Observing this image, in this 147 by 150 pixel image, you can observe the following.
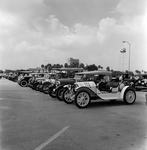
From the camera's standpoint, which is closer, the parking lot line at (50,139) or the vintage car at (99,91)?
the parking lot line at (50,139)

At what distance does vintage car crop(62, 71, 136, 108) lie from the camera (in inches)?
312

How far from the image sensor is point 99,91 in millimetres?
8414

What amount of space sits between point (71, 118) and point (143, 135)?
239 cm

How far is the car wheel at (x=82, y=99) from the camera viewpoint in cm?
779

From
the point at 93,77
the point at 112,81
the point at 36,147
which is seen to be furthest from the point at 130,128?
the point at 93,77

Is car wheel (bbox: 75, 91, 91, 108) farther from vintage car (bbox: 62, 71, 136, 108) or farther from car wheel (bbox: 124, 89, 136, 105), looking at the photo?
car wheel (bbox: 124, 89, 136, 105)

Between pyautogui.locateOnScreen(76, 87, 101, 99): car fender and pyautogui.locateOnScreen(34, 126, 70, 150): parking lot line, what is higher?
pyautogui.locateOnScreen(76, 87, 101, 99): car fender

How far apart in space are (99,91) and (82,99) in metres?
1.00

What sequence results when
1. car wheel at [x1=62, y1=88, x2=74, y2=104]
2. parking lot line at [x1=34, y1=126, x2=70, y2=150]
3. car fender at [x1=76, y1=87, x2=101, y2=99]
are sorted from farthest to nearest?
car wheel at [x1=62, y1=88, x2=74, y2=104] < car fender at [x1=76, y1=87, x2=101, y2=99] < parking lot line at [x1=34, y1=126, x2=70, y2=150]

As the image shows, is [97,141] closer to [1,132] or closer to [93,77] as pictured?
[1,132]

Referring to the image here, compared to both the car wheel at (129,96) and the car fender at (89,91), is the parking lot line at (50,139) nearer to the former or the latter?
the car fender at (89,91)

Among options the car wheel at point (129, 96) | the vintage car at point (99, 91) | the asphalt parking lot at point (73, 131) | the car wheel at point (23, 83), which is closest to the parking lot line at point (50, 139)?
the asphalt parking lot at point (73, 131)

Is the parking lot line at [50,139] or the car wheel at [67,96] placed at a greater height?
the car wheel at [67,96]

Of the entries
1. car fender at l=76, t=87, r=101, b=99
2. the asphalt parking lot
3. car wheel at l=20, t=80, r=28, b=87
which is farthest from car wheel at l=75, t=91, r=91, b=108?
car wheel at l=20, t=80, r=28, b=87
